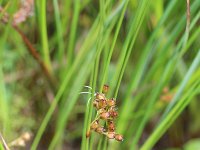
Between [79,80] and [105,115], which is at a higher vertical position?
[105,115]

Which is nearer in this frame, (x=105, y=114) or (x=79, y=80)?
(x=105, y=114)

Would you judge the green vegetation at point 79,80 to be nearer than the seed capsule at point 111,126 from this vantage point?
No

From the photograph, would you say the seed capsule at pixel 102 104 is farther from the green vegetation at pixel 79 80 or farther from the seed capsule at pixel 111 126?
the green vegetation at pixel 79 80

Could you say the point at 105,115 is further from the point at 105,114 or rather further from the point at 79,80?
the point at 79,80

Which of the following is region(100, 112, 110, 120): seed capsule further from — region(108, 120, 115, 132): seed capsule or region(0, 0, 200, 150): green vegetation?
region(0, 0, 200, 150): green vegetation

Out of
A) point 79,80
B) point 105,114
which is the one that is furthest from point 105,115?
point 79,80

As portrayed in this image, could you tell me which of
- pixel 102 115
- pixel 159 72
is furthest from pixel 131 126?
pixel 102 115

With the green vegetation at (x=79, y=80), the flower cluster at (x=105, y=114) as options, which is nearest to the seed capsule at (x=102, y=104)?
the flower cluster at (x=105, y=114)

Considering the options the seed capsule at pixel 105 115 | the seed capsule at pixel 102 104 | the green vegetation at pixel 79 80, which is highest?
the seed capsule at pixel 102 104

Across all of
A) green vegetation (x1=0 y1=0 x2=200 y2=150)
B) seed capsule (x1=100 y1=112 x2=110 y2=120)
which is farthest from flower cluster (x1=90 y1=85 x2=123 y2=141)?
green vegetation (x1=0 y1=0 x2=200 y2=150)

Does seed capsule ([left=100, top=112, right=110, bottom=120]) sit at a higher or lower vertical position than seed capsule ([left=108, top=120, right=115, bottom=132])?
higher

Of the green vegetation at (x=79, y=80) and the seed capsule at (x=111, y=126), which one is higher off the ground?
the seed capsule at (x=111, y=126)

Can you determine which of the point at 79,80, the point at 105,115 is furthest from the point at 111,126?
the point at 79,80
